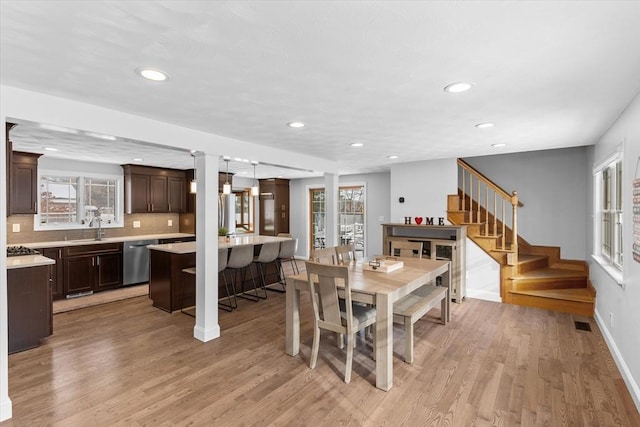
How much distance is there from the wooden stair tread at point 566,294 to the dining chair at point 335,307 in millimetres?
3072

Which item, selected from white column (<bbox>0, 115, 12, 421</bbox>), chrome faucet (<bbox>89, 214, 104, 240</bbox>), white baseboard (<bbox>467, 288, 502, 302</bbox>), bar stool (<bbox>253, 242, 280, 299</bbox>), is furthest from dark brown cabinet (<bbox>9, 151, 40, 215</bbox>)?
white baseboard (<bbox>467, 288, 502, 302</bbox>)

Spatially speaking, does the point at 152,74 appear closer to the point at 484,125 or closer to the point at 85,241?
the point at 484,125

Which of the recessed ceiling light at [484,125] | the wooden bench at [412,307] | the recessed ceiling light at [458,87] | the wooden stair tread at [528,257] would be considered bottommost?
the wooden bench at [412,307]

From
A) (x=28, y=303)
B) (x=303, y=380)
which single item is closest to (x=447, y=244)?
(x=303, y=380)

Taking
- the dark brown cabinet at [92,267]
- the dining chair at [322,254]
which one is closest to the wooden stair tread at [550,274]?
the dining chair at [322,254]

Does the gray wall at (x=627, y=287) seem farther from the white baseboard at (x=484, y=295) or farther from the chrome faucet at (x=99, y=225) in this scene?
the chrome faucet at (x=99, y=225)

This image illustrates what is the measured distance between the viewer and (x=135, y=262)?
5.99m

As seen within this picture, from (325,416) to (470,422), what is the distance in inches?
38.5

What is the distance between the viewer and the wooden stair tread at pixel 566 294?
4.51 m

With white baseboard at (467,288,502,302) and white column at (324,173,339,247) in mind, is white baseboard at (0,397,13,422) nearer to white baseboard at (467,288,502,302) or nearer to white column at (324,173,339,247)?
white column at (324,173,339,247)

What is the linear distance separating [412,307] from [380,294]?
728 millimetres

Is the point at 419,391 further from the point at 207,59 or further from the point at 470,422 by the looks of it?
the point at 207,59

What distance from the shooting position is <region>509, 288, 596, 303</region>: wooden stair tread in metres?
4.51

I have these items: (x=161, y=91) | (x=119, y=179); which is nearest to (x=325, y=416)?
(x=161, y=91)
